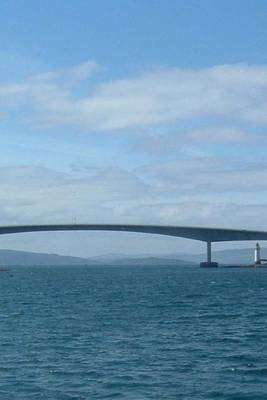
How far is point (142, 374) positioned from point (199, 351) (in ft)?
18.9

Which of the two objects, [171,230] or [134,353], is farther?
[171,230]

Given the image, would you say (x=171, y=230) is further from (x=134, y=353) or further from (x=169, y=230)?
(x=134, y=353)

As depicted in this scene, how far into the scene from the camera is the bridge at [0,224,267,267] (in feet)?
505

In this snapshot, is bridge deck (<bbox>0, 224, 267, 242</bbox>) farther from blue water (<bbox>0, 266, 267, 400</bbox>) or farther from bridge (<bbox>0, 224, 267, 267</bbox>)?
blue water (<bbox>0, 266, 267, 400</bbox>)

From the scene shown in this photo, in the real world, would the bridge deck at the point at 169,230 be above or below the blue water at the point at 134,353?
above

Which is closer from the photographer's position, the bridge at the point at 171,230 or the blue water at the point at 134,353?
the blue water at the point at 134,353

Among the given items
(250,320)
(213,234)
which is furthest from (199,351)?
(213,234)

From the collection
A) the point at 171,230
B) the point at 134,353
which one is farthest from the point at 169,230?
the point at 134,353

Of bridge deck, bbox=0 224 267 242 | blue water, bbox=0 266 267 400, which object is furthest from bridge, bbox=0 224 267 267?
blue water, bbox=0 266 267 400

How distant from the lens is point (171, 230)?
6230 inches

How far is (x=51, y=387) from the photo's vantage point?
26594 mm

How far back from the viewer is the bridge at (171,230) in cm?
15400

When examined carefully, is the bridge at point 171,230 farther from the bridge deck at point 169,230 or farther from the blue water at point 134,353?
the blue water at point 134,353

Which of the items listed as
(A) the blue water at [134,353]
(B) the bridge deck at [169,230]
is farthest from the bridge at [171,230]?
(A) the blue water at [134,353]
